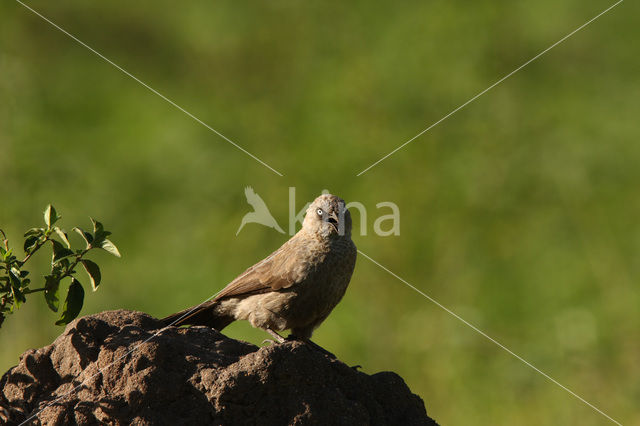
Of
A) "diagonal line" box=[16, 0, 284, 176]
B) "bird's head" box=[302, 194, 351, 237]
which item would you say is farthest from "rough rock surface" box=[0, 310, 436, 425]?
"diagonal line" box=[16, 0, 284, 176]

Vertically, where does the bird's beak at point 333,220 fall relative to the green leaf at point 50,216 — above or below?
below

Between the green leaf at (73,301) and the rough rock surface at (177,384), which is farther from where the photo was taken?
the green leaf at (73,301)

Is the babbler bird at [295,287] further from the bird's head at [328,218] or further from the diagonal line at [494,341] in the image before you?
the diagonal line at [494,341]

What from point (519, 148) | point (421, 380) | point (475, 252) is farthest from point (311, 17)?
point (421, 380)

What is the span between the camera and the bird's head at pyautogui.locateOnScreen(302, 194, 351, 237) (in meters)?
5.98

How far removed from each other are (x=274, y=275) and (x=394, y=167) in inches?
218

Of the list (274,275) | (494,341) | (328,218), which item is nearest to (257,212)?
(494,341)

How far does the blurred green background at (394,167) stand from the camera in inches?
373

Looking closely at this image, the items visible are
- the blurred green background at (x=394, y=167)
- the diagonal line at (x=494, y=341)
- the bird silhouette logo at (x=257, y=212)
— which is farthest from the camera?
the bird silhouette logo at (x=257, y=212)

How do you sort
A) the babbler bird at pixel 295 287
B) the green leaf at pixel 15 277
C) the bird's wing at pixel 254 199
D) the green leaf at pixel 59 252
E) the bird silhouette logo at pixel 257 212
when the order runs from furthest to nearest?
1. the bird's wing at pixel 254 199
2. the bird silhouette logo at pixel 257 212
3. the babbler bird at pixel 295 287
4. the green leaf at pixel 59 252
5. the green leaf at pixel 15 277

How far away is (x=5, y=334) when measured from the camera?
30.2ft

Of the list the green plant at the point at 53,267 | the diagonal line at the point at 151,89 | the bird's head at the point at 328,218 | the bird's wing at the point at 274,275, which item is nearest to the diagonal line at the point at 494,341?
the diagonal line at the point at 151,89

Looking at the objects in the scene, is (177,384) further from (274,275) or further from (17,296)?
(274,275)

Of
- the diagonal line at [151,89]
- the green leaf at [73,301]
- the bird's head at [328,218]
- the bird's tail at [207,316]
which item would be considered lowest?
the diagonal line at [151,89]
